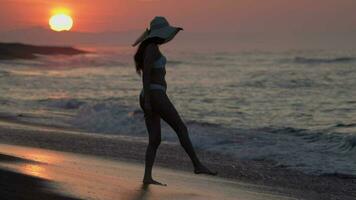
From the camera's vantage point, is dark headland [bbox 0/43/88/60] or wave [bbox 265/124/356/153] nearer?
wave [bbox 265/124/356/153]

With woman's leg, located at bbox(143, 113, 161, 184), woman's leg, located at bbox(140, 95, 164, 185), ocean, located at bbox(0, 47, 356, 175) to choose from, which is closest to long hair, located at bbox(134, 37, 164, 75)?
woman's leg, located at bbox(140, 95, 164, 185)

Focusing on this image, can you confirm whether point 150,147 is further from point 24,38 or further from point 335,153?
point 24,38

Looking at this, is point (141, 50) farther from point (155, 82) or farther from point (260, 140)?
point (260, 140)

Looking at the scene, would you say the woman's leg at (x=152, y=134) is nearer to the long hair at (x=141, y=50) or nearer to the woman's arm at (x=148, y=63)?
the woman's arm at (x=148, y=63)

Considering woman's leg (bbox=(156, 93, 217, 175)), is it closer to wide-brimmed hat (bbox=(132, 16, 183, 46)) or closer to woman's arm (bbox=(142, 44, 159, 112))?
woman's arm (bbox=(142, 44, 159, 112))

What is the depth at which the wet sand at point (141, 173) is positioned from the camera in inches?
243

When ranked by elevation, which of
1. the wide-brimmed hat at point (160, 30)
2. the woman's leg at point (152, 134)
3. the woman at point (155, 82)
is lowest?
the woman's leg at point (152, 134)

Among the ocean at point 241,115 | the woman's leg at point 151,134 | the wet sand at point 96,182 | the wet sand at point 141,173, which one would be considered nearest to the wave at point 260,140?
the ocean at point 241,115

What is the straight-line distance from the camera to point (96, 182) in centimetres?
634

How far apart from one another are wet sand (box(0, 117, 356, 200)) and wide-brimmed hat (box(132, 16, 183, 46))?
150 centimetres

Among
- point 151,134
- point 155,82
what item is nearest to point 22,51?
point 151,134

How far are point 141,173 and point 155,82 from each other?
66.1 inches

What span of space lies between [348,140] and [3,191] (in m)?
7.87

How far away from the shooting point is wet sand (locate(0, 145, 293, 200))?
5.69m
